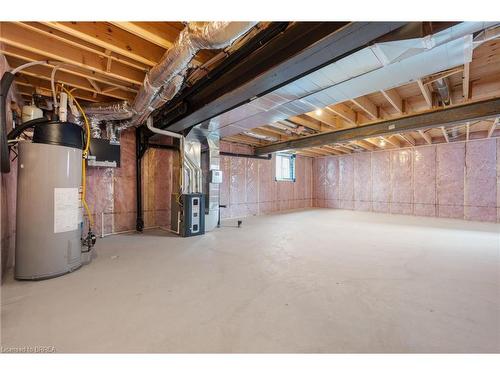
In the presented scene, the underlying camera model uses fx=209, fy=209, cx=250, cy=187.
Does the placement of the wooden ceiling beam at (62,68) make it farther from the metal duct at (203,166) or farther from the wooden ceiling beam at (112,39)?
the metal duct at (203,166)

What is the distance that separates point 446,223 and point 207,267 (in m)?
6.06

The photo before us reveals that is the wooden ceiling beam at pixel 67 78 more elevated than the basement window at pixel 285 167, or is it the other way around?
the wooden ceiling beam at pixel 67 78

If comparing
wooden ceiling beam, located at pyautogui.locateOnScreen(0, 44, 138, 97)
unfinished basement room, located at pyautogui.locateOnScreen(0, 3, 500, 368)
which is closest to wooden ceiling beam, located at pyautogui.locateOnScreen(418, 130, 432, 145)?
unfinished basement room, located at pyautogui.locateOnScreen(0, 3, 500, 368)

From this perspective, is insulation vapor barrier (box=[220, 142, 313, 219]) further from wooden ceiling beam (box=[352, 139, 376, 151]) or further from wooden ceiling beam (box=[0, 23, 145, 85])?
wooden ceiling beam (box=[0, 23, 145, 85])

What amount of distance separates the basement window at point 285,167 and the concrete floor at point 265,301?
4.84 meters

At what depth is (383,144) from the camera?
6480mm

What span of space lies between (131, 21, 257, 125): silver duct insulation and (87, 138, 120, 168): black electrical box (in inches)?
61.3

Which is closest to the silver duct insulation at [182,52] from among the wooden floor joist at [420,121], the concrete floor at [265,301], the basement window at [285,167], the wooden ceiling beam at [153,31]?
the wooden ceiling beam at [153,31]

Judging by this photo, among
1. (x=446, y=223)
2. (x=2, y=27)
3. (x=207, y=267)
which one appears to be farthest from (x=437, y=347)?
(x=446, y=223)

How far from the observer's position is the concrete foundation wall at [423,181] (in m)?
5.44

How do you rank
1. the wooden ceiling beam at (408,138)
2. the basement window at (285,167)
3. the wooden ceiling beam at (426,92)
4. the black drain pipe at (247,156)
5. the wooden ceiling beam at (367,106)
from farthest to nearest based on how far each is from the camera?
the basement window at (285,167), the black drain pipe at (247,156), the wooden ceiling beam at (408,138), the wooden ceiling beam at (367,106), the wooden ceiling beam at (426,92)

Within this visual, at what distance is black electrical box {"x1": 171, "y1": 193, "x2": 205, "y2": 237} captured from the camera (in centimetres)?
389
